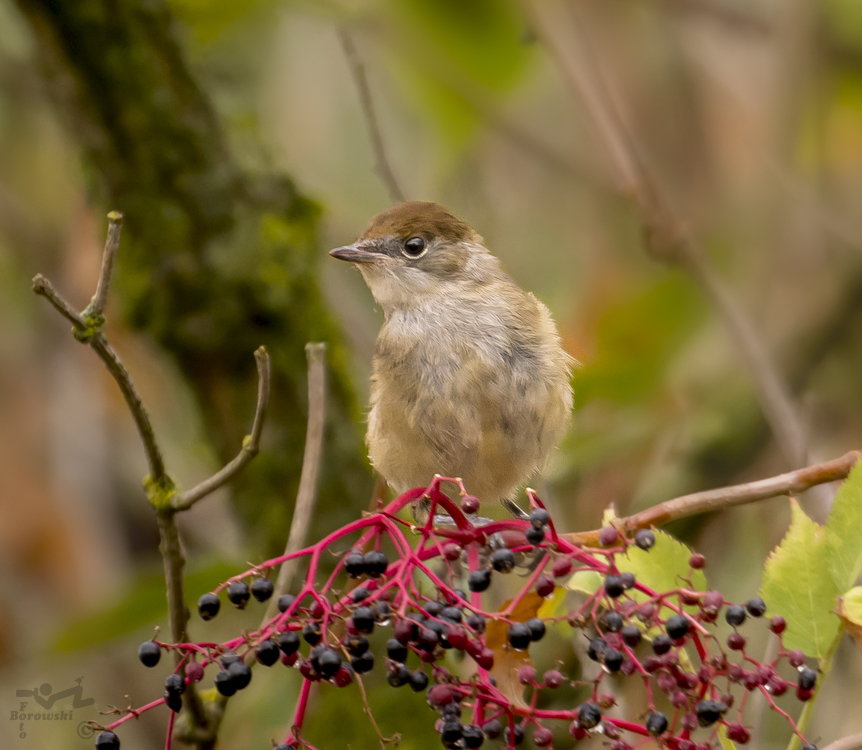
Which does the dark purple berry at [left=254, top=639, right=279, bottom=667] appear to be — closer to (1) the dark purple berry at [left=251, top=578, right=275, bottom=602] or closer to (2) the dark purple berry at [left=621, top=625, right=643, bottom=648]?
(1) the dark purple berry at [left=251, top=578, right=275, bottom=602]

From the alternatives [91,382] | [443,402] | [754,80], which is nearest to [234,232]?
[443,402]

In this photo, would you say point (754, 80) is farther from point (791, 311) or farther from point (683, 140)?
point (791, 311)

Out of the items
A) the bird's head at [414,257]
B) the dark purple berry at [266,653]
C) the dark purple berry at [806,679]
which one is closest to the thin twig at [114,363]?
the dark purple berry at [266,653]

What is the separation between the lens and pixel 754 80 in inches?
219

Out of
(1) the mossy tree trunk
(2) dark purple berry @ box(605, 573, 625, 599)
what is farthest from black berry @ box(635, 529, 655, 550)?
(1) the mossy tree trunk

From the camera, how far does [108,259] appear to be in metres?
1.78

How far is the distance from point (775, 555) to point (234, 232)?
8.14 feet

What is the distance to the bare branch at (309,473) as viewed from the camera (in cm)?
236

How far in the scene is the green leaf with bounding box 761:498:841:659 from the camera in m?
1.82

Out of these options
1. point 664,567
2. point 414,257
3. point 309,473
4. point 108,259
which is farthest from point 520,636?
point 414,257

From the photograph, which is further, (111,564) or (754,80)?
(754,80)

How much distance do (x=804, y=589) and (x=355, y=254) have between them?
2026 mm

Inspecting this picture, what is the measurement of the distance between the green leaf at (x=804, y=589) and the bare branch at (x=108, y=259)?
52.8 inches

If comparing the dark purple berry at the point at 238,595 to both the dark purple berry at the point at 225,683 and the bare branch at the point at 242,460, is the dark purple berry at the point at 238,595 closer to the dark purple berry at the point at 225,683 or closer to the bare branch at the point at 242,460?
the dark purple berry at the point at 225,683
